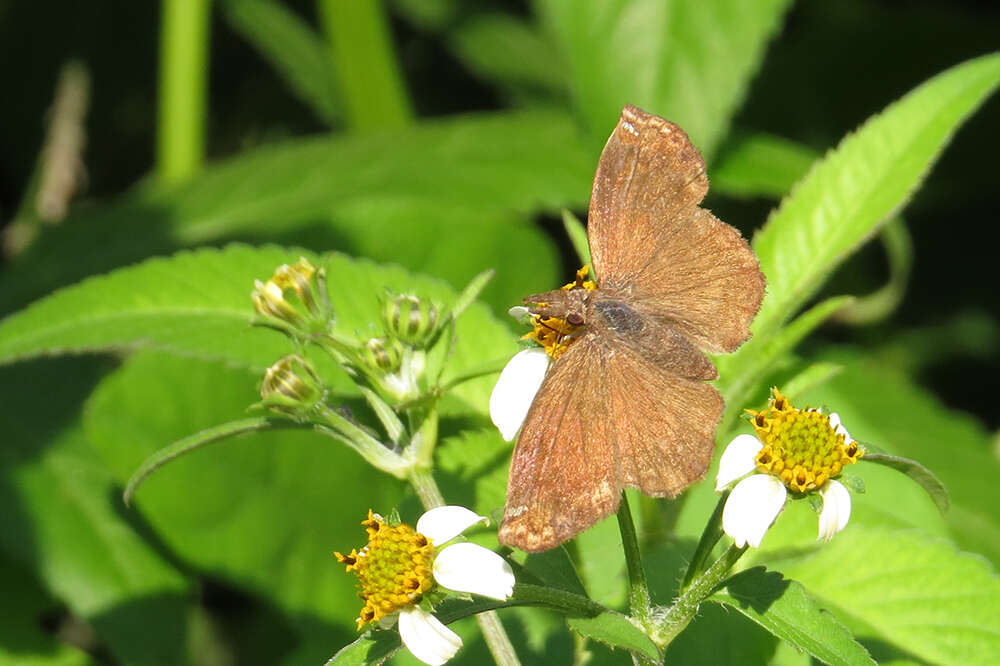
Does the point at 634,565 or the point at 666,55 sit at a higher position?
the point at 666,55

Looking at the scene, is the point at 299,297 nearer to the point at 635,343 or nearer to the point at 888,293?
the point at 635,343

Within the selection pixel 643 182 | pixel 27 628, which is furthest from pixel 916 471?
pixel 27 628

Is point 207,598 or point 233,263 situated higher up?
point 233,263

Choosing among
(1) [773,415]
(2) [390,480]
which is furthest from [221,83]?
(1) [773,415]

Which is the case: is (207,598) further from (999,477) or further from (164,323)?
(999,477)

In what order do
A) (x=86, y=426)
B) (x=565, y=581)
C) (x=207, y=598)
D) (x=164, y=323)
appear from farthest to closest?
1. (x=207, y=598)
2. (x=86, y=426)
3. (x=164, y=323)
4. (x=565, y=581)

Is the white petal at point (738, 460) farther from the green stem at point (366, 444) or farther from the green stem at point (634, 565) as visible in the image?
the green stem at point (366, 444)
